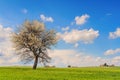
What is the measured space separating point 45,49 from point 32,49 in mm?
3451

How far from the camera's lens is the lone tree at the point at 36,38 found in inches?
3241

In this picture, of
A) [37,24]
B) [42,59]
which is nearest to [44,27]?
[37,24]

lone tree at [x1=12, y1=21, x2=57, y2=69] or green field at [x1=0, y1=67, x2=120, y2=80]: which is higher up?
lone tree at [x1=12, y1=21, x2=57, y2=69]

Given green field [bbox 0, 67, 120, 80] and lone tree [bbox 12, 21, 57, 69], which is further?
lone tree [bbox 12, 21, 57, 69]

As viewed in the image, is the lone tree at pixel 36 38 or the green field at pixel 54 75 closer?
the green field at pixel 54 75

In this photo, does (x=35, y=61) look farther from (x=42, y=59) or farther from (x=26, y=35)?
(x=26, y=35)

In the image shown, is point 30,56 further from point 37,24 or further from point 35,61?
point 37,24

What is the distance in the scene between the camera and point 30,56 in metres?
82.8

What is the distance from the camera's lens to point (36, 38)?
81.7 meters

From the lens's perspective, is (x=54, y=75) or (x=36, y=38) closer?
(x=54, y=75)

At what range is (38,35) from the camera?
83.2m

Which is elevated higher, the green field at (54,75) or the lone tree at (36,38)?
the lone tree at (36,38)

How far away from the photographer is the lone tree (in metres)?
82.3

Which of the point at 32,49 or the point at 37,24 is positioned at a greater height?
the point at 37,24
